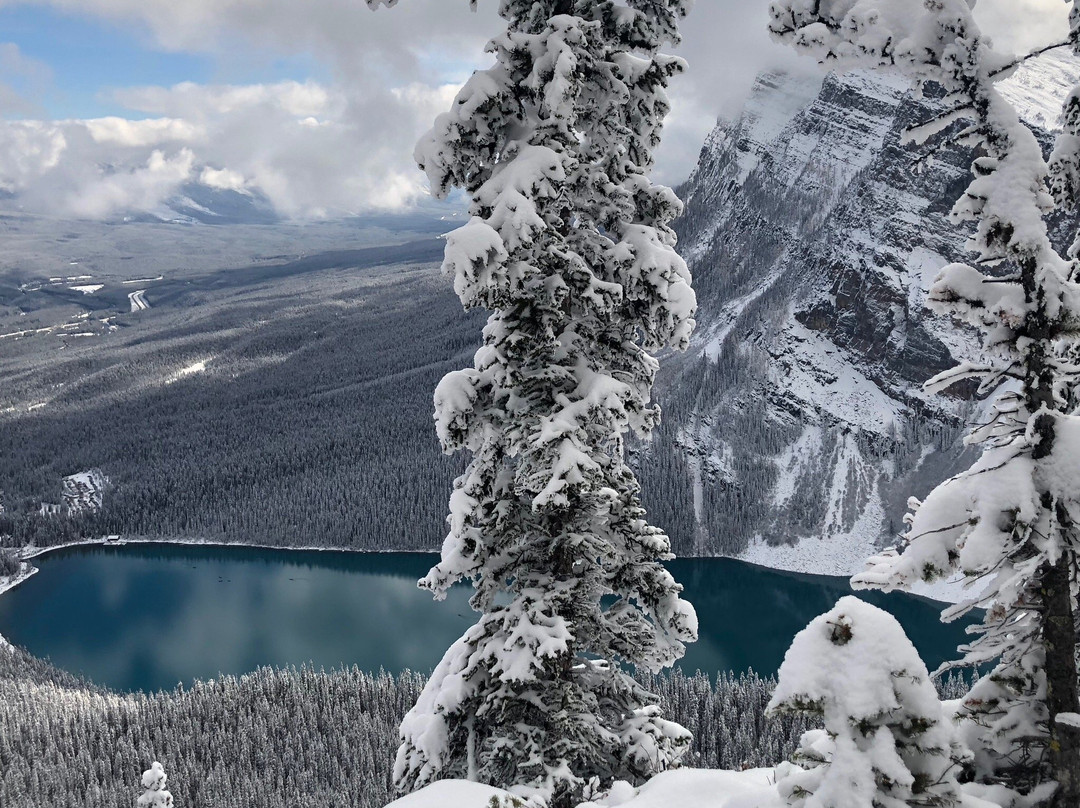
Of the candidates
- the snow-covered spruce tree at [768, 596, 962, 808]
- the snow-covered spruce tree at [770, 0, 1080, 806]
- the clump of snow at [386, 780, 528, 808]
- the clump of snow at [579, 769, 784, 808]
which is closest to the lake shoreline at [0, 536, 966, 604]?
the clump of snow at [579, 769, 784, 808]

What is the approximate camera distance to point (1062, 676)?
7305 mm

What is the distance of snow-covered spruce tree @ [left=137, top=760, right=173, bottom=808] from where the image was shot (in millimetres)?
36688

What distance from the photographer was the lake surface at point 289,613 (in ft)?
392

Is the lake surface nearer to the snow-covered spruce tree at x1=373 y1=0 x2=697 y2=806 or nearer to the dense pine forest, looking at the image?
the dense pine forest

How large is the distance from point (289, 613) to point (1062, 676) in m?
143

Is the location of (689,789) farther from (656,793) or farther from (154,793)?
(154,793)

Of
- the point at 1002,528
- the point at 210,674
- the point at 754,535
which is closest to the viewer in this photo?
the point at 1002,528

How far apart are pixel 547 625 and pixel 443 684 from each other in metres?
2.38

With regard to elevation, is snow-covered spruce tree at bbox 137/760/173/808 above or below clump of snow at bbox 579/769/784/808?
below

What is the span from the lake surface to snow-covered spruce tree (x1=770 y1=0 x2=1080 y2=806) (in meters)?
108

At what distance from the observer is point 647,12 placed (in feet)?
42.9

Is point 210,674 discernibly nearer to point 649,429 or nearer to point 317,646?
point 317,646

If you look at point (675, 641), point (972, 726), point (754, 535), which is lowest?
point (754, 535)

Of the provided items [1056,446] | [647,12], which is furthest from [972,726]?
[647,12]
